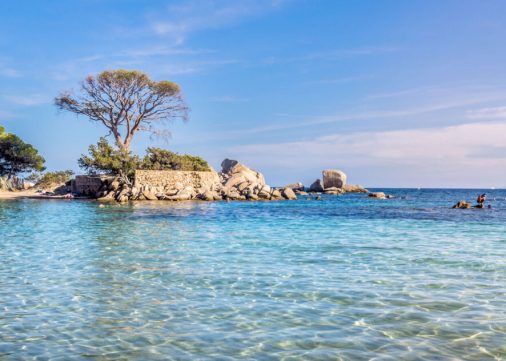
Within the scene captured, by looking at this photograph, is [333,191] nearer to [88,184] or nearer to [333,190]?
[333,190]

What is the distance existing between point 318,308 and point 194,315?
1813 mm

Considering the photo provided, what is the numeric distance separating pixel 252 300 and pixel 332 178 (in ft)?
244

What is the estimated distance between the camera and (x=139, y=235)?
1680 cm

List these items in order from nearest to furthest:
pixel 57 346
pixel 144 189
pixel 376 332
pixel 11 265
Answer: pixel 57 346
pixel 376 332
pixel 11 265
pixel 144 189

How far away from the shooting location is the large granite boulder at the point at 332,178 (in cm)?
8050

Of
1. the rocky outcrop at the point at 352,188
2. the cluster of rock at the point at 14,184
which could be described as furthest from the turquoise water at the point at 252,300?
the rocky outcrop at the point at 352,188

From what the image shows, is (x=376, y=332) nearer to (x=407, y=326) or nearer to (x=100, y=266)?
(x=407, y=326)

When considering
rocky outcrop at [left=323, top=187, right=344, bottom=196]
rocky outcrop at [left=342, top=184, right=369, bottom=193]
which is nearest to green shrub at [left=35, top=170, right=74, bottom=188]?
rocky outcrop at [left=323, top=187, right=344, bottom=196]

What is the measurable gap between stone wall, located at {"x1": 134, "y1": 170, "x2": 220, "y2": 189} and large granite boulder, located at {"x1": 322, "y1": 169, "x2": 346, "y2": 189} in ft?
104

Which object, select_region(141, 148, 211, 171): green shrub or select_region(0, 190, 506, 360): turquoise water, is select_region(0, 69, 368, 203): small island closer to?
select_region(141, 148, 211, 171): green shrub

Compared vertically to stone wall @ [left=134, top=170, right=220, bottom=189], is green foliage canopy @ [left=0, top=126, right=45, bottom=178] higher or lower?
higher

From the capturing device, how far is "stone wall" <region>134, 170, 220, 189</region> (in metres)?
46.8

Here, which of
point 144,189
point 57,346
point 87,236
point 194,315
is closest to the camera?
point 57,346

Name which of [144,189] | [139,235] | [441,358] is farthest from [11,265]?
[144,189]
